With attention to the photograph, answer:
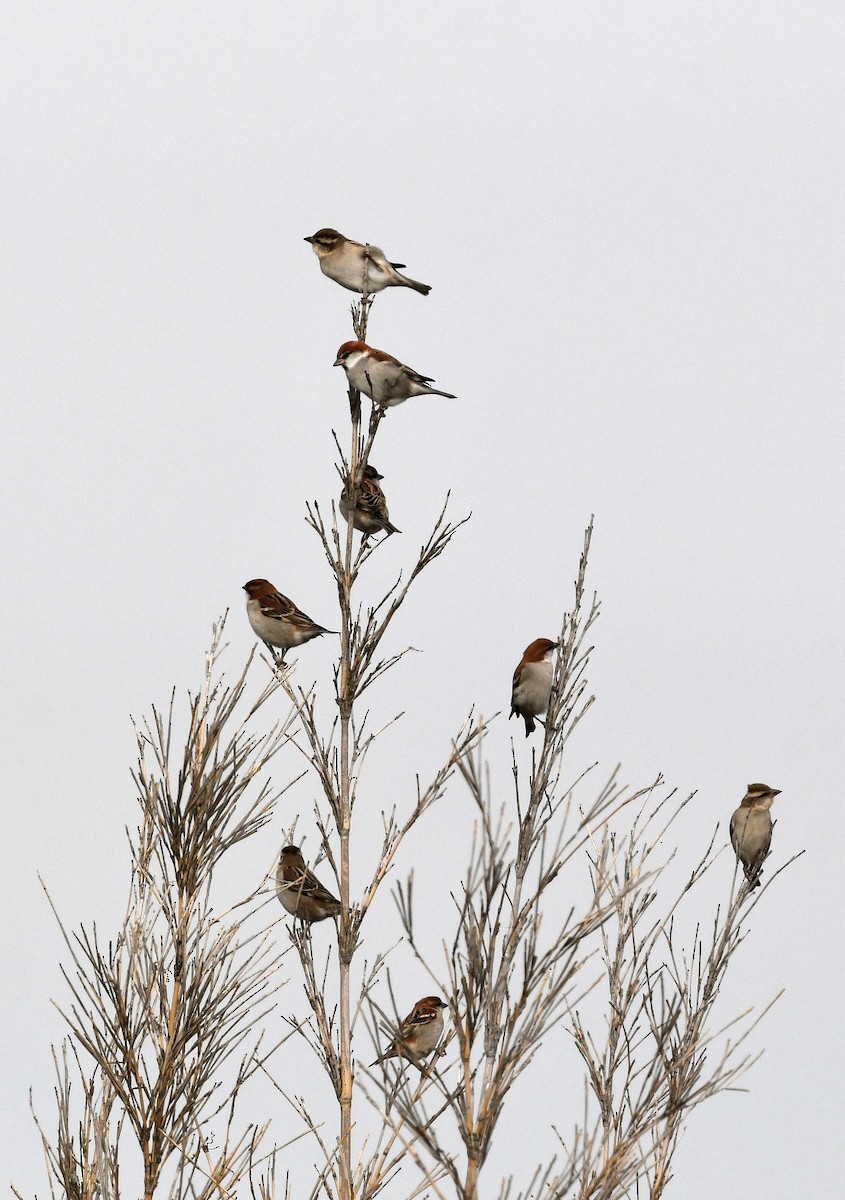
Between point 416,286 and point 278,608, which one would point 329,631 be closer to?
point 278,608

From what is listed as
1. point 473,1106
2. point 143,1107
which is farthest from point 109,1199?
point 473,1106

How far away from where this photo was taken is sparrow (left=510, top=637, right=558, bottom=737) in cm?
1077

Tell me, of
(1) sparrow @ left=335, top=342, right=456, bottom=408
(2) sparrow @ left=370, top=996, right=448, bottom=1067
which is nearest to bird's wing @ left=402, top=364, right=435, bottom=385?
(1) sparrow @ left=335, top=342, right=456, bottom=408

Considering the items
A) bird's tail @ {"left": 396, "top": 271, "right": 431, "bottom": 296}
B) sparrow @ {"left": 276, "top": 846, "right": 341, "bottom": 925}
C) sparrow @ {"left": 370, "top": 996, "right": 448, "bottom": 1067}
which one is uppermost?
bird's tail @ {"left": 396, "top": 271, "right": 431, "bottom": 296}

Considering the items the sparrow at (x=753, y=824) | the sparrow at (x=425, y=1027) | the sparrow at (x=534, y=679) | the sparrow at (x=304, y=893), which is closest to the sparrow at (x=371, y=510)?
the sparrow at (x=534, y=679)

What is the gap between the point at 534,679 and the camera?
10.8 metres

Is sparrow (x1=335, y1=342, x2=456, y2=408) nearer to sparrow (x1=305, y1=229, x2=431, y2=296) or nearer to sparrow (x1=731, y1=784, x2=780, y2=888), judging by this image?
sparrow (x1=305, y1=229, x2=431, y2=296)

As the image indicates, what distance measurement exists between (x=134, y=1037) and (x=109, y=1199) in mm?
788

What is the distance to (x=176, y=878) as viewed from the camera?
838 cm

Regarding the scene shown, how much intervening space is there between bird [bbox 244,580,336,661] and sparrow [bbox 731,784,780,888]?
3.32 meters

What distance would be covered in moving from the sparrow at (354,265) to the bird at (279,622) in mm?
2516

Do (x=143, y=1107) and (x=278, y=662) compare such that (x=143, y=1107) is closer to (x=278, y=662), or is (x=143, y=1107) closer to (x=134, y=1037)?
(x=134, y=1037)

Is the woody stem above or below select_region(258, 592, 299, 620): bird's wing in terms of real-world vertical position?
below

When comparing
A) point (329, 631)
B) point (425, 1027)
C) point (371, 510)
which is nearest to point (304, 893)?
point (425, 1027)
